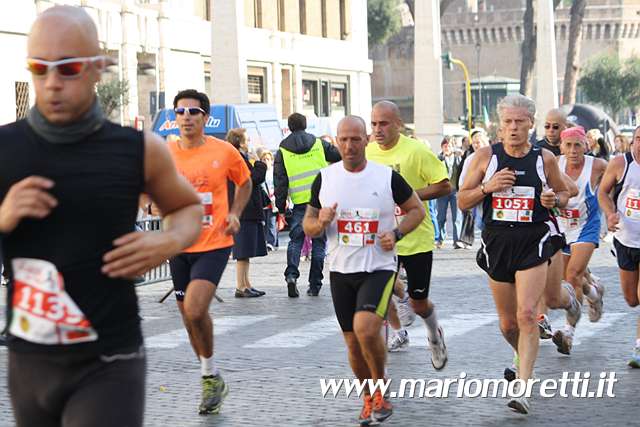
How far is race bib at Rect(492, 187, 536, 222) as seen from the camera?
A: 8.71 metres

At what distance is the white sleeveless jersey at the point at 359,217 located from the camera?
26.0 feet

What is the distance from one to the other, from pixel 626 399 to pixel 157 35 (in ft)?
123

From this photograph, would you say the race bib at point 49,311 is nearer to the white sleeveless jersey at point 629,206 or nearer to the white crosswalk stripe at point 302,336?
the white sleeveless jersey at point 629,206

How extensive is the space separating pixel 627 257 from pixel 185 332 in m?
4.02

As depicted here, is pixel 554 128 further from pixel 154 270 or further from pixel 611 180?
pixel 154 270

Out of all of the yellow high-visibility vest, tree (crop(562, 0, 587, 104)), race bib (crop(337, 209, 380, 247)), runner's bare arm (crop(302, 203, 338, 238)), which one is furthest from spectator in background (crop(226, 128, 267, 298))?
tree (crop(562, 0, 587, 104))

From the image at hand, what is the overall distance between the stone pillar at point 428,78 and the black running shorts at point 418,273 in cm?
3604

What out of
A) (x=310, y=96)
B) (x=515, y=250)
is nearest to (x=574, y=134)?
(x=515, y=250)

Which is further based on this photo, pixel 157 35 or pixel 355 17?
pixel 355 17

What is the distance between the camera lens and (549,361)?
33.7 ft

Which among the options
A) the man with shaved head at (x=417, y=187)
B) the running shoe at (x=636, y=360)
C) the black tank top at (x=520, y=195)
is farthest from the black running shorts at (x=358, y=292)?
the running shoe at (x=636, y=360)

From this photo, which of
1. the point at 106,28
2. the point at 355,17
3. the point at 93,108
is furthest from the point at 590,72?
the point at 93,108

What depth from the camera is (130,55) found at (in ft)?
139

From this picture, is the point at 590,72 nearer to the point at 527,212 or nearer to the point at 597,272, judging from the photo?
the point at 597,272
